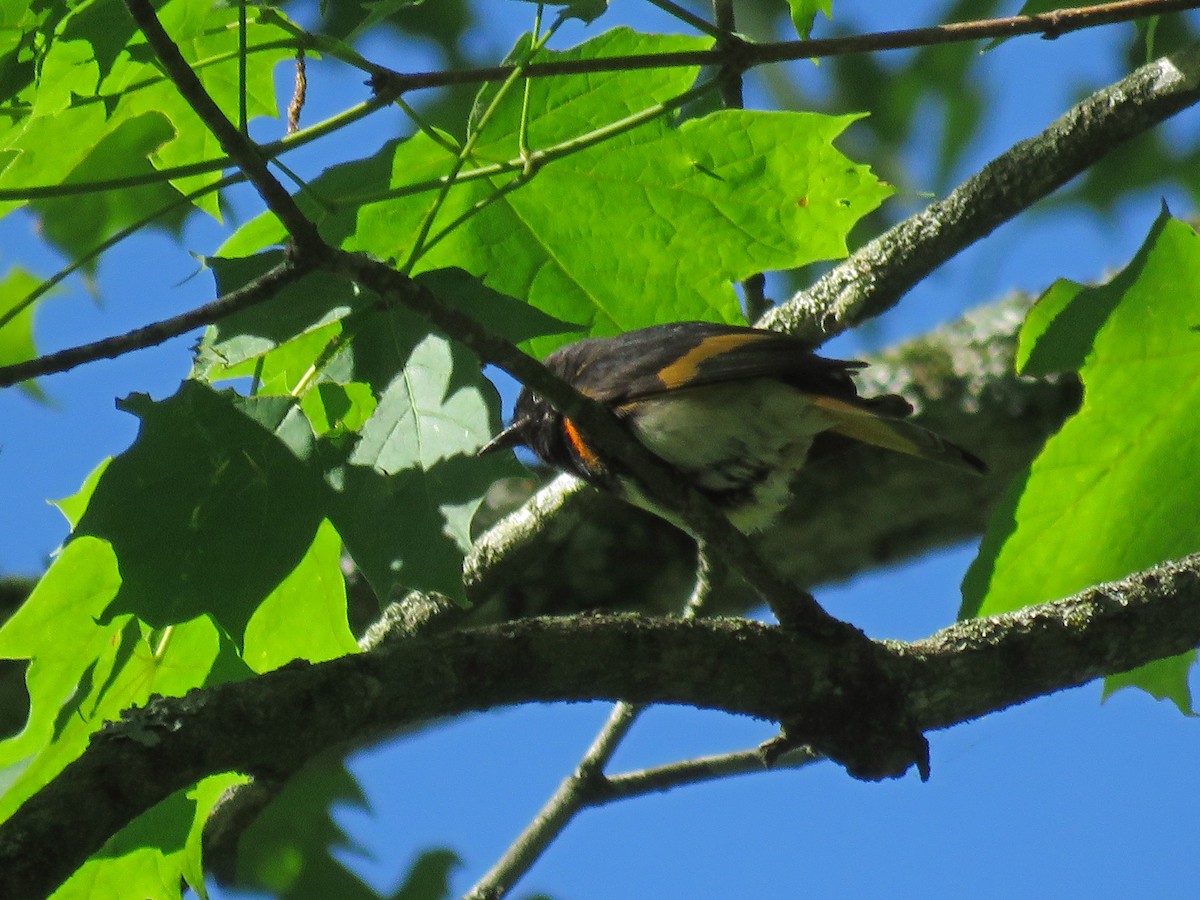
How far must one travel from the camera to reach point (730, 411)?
3.02 m

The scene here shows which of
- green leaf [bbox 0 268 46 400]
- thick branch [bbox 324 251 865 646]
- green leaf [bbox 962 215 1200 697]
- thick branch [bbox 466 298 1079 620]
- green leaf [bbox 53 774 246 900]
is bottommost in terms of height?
green leaf [bbox 53 774 246 900]

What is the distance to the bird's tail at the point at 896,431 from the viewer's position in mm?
2822

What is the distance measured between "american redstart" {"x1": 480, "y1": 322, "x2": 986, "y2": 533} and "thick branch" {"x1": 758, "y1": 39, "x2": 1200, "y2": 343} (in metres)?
0.18

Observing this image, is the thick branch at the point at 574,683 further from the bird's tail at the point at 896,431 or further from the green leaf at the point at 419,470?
the bird's tail at the point at 896,431

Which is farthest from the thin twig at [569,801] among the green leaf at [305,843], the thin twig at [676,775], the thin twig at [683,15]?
the thin twig at [683,15]

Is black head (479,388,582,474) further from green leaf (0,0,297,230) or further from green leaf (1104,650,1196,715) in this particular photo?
green leaf (1104,650,1196,715)

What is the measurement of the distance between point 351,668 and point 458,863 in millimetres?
2286

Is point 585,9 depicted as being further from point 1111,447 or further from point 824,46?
point 1111,447

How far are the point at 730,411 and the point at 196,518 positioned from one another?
1412 millimetres

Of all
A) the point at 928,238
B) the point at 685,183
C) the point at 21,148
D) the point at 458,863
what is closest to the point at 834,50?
the point at 685,183

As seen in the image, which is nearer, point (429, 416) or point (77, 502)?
point (429, 416)

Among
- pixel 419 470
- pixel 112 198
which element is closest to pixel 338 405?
pixel 419 470

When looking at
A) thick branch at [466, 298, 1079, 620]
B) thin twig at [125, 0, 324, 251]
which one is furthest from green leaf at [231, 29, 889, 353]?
thick branch at [466, 298, 1079, 620]

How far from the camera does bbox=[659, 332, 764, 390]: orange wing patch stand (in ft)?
9.39
